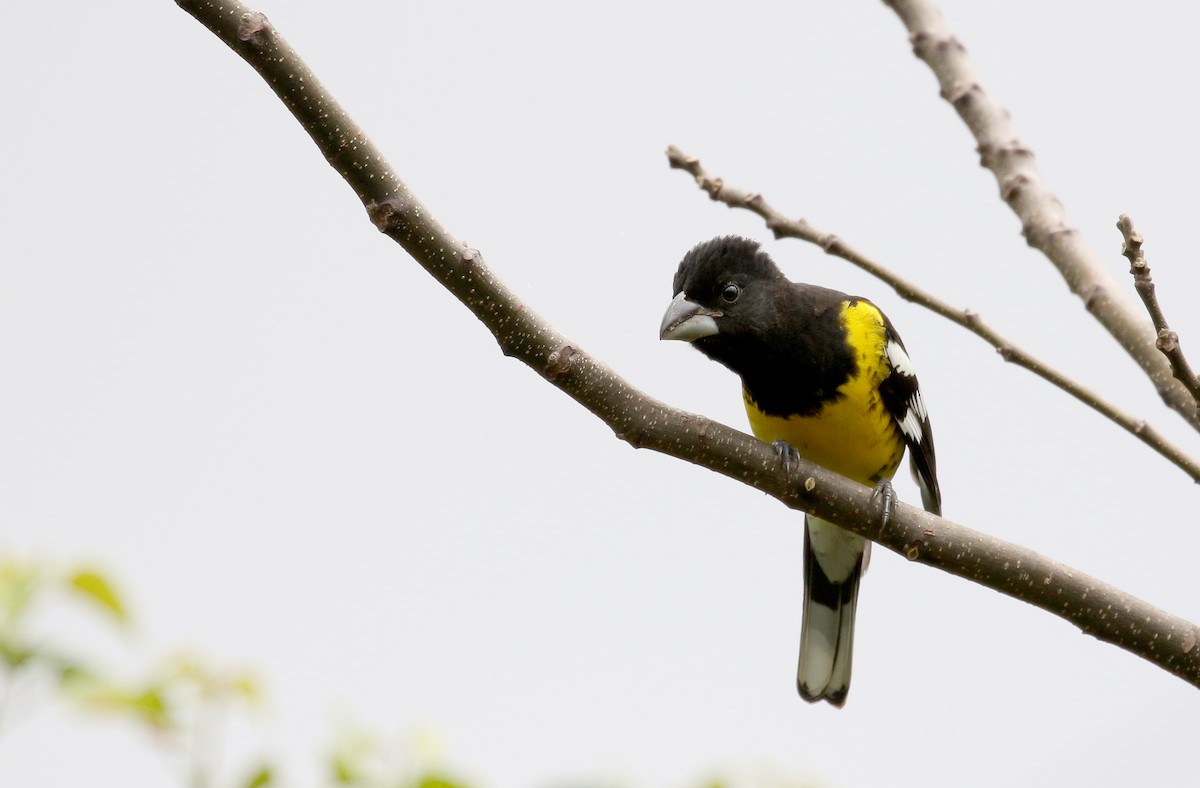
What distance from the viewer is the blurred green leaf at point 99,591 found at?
79.7 inches

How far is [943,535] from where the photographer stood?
284cm

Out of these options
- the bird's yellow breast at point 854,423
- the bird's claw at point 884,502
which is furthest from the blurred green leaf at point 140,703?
the bird's yellow breast at point 854,423

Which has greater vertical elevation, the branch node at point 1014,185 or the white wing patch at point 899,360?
the branch node at point 1014,185

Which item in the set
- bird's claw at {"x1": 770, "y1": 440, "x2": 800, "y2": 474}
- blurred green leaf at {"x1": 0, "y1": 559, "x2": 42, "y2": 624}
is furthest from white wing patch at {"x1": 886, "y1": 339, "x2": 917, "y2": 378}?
blurred green leaf at {"x1": 0, "y1": 559, "x2": 42, "y2": 624}

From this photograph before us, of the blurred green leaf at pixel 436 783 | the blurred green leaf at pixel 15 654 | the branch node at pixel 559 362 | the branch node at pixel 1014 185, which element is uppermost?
the branch node at pixel 1014 185

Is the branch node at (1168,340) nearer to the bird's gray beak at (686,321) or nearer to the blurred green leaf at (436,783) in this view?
the blurred green leaf at (436,783)

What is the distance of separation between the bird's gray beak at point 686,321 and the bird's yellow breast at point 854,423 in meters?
0.38

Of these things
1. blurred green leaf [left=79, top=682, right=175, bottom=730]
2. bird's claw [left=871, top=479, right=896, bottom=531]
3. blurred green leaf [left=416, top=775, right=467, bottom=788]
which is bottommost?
blurred green leaf [left=79, top=682, right=175, bottom=730]

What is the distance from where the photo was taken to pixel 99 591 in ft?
6.74

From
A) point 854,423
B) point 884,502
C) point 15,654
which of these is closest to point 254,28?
point 15,654

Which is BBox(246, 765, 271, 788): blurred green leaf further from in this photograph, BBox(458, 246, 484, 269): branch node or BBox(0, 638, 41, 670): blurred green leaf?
BBox(458, 246, 484, 269): branch node

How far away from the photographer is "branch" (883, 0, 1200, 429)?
3.46 metres

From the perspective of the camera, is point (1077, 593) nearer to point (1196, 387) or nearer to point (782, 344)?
point (1196, 387)

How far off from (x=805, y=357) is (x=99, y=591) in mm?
2698
